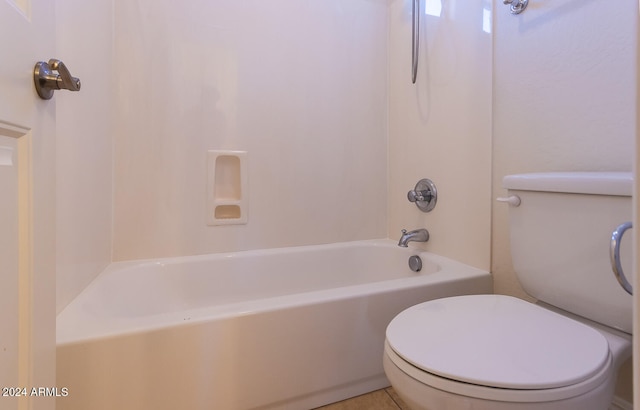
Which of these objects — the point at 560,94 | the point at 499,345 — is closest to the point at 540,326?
the point at 499,345

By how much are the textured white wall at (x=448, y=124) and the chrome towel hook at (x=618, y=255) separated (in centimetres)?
57

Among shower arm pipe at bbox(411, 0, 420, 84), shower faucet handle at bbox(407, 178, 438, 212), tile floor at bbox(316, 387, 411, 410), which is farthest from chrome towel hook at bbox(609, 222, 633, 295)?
shower arm pipe at bbox(411, 0, 420, 84)

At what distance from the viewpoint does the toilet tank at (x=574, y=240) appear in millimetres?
661

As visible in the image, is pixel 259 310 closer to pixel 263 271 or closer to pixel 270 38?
pixel 263 271

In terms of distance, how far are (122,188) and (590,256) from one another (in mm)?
1653

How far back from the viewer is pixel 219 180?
148cm

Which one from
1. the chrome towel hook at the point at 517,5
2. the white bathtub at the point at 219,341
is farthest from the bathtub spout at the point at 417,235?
the chrome towel hook at the point at 517,5

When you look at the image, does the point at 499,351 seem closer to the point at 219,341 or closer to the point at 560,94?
the point at 219,341

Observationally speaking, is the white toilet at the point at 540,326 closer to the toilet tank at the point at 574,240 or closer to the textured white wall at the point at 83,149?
the toilet tank at the point at 574,240

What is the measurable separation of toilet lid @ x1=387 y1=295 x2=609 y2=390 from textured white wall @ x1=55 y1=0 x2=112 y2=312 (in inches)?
37.8

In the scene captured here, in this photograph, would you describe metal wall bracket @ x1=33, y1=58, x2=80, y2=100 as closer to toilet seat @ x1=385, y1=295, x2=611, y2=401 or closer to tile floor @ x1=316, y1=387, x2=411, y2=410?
toilet seat @ x1=385, y1=295, x2=611, y2=401

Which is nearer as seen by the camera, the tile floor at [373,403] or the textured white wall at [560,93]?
the textured white wall at [560,93]

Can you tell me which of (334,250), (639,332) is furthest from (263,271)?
(639,332)

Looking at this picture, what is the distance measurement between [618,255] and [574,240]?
0.49 ft
